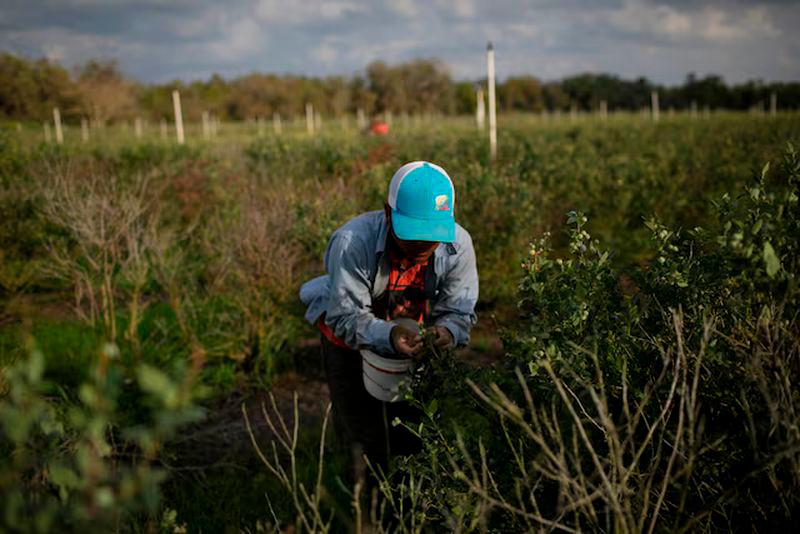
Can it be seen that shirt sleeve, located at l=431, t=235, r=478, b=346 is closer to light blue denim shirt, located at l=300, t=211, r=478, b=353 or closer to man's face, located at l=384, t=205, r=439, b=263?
light blue denim shirt, located at l=300, t=211, r=478, b=353

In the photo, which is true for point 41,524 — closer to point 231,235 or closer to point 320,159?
point 231,235

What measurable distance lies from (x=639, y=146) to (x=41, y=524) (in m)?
18.5

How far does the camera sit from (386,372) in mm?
2523

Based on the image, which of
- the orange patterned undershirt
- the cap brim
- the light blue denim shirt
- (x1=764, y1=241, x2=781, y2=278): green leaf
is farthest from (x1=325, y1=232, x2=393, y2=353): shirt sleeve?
(x1=764, y1=241, x2=781, y2=278): green leaf

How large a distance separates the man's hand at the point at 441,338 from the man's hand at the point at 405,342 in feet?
0.19

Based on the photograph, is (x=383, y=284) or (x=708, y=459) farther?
(x=383, y=284)

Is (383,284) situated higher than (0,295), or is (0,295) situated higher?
(383,284)

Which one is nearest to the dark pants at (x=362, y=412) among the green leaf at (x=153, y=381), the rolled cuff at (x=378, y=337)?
the rolled cuff at (x=378, y=337)

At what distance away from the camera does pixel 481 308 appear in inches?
258

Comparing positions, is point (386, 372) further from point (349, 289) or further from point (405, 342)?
point (349, 289)

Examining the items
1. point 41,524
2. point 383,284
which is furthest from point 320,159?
point 41,524

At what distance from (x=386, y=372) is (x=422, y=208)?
2.17 feet

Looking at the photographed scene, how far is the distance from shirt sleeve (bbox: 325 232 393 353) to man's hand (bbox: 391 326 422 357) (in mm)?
193

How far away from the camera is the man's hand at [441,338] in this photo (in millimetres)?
2311
